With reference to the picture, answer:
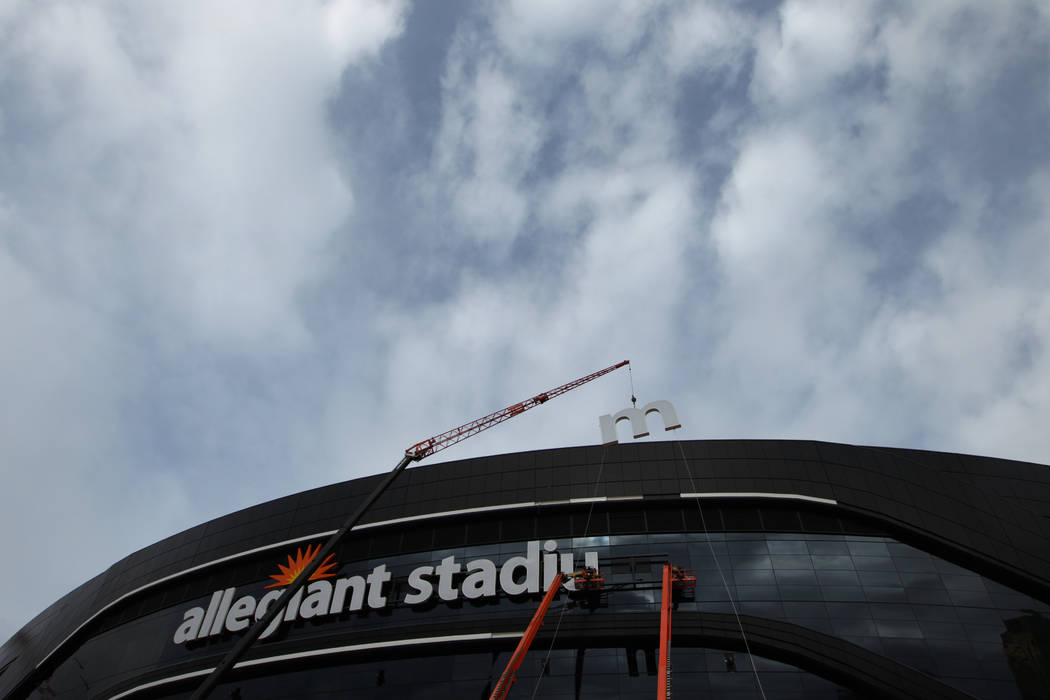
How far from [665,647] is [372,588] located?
1980 cm

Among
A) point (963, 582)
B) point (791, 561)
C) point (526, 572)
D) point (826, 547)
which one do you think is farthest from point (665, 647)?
point (963, 582)

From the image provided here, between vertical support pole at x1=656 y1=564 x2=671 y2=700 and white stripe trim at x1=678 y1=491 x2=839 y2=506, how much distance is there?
18.6ft

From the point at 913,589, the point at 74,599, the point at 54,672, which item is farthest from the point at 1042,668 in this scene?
the point at 74,599

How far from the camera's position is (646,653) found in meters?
36.6

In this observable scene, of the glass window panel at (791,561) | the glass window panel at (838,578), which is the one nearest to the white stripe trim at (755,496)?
the glass window panel at (791,561)

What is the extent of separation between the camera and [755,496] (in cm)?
4181

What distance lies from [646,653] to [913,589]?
15685 mm

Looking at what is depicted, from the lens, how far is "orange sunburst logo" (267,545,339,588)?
44.6 m

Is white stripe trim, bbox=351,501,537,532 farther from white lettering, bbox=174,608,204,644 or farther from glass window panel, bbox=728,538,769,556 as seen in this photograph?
glass window panel, bbox=728,538,769,556

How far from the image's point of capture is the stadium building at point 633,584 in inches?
1410

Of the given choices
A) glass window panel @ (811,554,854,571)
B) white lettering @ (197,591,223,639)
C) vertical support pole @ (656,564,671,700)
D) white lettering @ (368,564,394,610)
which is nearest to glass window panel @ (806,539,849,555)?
glass window panel @ (811,554,854,571)

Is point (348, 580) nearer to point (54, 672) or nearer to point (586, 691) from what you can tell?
point (586, 691)

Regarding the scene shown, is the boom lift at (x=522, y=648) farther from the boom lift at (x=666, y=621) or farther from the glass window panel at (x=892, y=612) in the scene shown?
the glass window panel at (x=892, y=612)

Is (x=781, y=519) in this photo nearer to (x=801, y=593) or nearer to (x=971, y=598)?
(x=801, y=593)
